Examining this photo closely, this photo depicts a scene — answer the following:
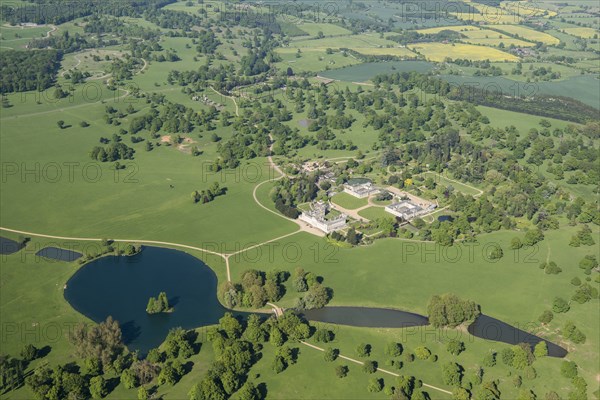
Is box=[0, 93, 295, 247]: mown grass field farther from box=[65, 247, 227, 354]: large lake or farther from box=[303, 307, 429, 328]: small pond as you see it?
box=[303, 307, 429, 328]: small pond

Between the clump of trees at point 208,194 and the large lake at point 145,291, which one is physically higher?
the clump of trees at point 208,194

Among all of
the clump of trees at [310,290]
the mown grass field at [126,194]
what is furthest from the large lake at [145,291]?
the clump of trees at [310,290]

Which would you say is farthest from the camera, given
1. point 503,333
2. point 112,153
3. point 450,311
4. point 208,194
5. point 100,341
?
point 112,153

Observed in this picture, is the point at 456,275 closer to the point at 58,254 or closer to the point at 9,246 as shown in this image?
the point at 58,254

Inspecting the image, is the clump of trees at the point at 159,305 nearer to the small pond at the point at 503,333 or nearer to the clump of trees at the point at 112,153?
the small pond at the point at 503,333

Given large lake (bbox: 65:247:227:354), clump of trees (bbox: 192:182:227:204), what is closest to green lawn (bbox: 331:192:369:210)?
clump of trees (bbox: 192:182:227:204)

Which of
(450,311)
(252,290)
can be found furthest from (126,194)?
(450,311)
